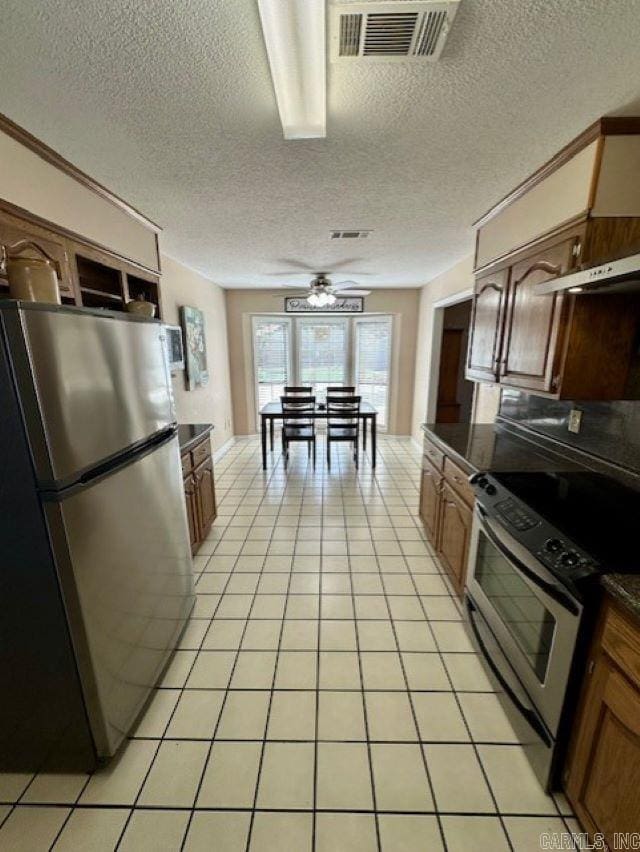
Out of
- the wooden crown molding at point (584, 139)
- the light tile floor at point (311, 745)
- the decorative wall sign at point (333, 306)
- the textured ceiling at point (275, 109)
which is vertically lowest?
the light tile floor at point (311, 745)

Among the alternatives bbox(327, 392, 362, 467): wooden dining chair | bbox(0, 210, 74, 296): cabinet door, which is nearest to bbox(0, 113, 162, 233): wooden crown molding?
bbox(0, 210, 74, 296): cabinet door

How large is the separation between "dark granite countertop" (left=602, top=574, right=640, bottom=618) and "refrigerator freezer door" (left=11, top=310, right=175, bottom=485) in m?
1.60

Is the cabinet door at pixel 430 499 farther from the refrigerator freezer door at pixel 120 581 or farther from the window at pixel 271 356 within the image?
the window at pixel 271 356

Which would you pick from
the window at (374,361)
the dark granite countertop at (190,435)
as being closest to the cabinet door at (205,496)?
the dark granite countertop at (190,435)

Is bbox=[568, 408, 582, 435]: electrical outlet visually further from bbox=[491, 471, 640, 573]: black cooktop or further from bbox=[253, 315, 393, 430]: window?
bbox=[253, 315, 393, 430]: window

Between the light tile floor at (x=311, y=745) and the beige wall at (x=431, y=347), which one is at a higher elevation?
the beige wall at (x=431, y=347)

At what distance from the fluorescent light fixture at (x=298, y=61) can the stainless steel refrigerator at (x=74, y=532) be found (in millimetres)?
986

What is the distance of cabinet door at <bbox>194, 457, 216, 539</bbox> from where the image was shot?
2.54 m

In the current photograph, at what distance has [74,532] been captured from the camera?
1.07m

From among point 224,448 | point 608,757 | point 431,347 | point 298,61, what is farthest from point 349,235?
point 224,448

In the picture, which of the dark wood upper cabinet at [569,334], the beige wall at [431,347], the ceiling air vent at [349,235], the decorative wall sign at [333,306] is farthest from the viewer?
the decorative wall sign at [333,306]

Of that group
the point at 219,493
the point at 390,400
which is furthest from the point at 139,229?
the point at 390,400

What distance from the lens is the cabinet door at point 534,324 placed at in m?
1.66

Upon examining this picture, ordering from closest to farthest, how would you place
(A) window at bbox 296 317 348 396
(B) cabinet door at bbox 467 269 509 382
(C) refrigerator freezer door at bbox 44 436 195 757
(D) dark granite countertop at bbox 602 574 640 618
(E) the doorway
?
1. (D) dark granite countertop at bbox 602 574 640 618
2. (C) refrigerator freezer door at bbox 44 436 195 757
3. (B) cabinet door at bbox 467 269 509 382
4. (E) the doorway
5. (A) window at bbox 296 317 348 396
